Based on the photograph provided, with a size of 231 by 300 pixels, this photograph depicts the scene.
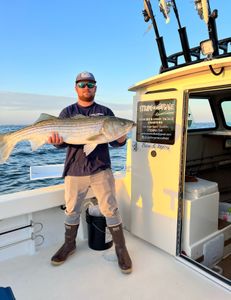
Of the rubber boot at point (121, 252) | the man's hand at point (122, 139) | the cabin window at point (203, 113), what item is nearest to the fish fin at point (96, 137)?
the man's hand at point (122, 139)

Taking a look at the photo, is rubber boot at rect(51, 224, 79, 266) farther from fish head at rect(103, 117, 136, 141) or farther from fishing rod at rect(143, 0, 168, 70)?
fishing rod at rect(143, 0, 168, 70)

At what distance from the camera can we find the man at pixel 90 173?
229 centimetres

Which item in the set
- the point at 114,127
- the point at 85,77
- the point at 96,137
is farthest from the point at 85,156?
the point at 85,77

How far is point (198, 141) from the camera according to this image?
4199 millimetres

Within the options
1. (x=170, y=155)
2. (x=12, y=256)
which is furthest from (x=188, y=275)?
(x=12, y=256)

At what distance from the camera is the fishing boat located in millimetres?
2000

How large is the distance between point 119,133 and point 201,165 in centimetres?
266

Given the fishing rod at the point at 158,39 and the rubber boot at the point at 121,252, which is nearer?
the rubber boot at the point at 121,252

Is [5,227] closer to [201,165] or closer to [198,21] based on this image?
[198,21]

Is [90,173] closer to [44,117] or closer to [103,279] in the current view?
[44,117]

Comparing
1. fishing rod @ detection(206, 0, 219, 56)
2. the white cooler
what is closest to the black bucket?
the white cooler

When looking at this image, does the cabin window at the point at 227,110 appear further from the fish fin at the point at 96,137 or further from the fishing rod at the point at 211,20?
the fish fin at the point at 96,137

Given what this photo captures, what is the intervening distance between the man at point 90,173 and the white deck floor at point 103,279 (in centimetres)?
15

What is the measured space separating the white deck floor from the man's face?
1.64m
